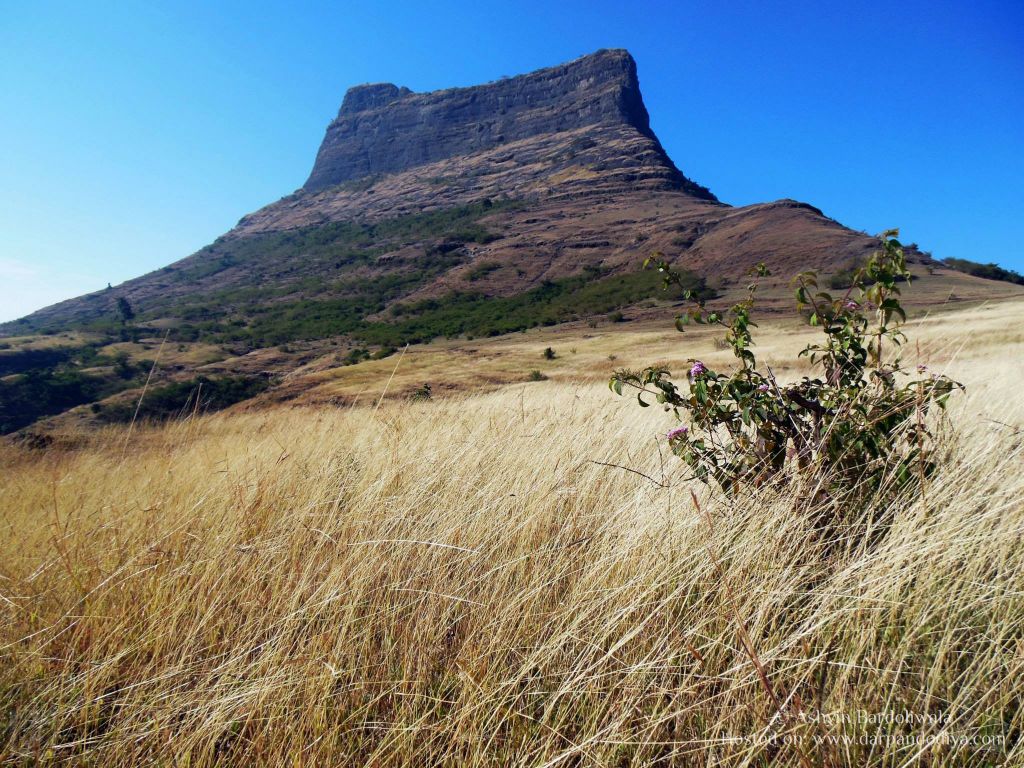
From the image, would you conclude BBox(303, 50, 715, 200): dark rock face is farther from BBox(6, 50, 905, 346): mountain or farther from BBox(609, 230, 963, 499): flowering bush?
BBox(609, 230, 963, 499): flowering bush

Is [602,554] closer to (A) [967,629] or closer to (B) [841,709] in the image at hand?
(B) [841,709]

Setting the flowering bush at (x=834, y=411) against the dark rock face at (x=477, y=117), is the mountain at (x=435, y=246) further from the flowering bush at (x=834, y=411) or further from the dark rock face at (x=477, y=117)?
the flowering bush at (x=834, y=411)

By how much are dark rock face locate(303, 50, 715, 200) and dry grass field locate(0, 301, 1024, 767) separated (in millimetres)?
133480

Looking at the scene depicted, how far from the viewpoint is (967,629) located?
1.66 m

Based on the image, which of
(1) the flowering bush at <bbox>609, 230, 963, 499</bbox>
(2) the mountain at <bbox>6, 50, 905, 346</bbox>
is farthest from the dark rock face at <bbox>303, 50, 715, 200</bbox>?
(1) the flowering bush at <bbox>609, 230, 963, 499</bbox>

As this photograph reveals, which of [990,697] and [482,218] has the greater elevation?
[482,218]

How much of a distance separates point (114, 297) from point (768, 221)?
130801mm

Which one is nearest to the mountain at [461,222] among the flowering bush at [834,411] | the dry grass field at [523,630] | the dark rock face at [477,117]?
the dark rock face at [477,117]

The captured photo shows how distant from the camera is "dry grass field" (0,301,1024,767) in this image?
147 centimetres

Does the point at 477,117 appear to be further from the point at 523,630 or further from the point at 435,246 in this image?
the point at 523,630

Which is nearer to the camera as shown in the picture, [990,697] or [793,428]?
[990,697]

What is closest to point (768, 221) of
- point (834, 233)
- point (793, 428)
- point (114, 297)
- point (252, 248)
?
point (834, 233)

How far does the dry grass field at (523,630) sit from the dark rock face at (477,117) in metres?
133

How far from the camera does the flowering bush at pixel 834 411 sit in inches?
96.3
